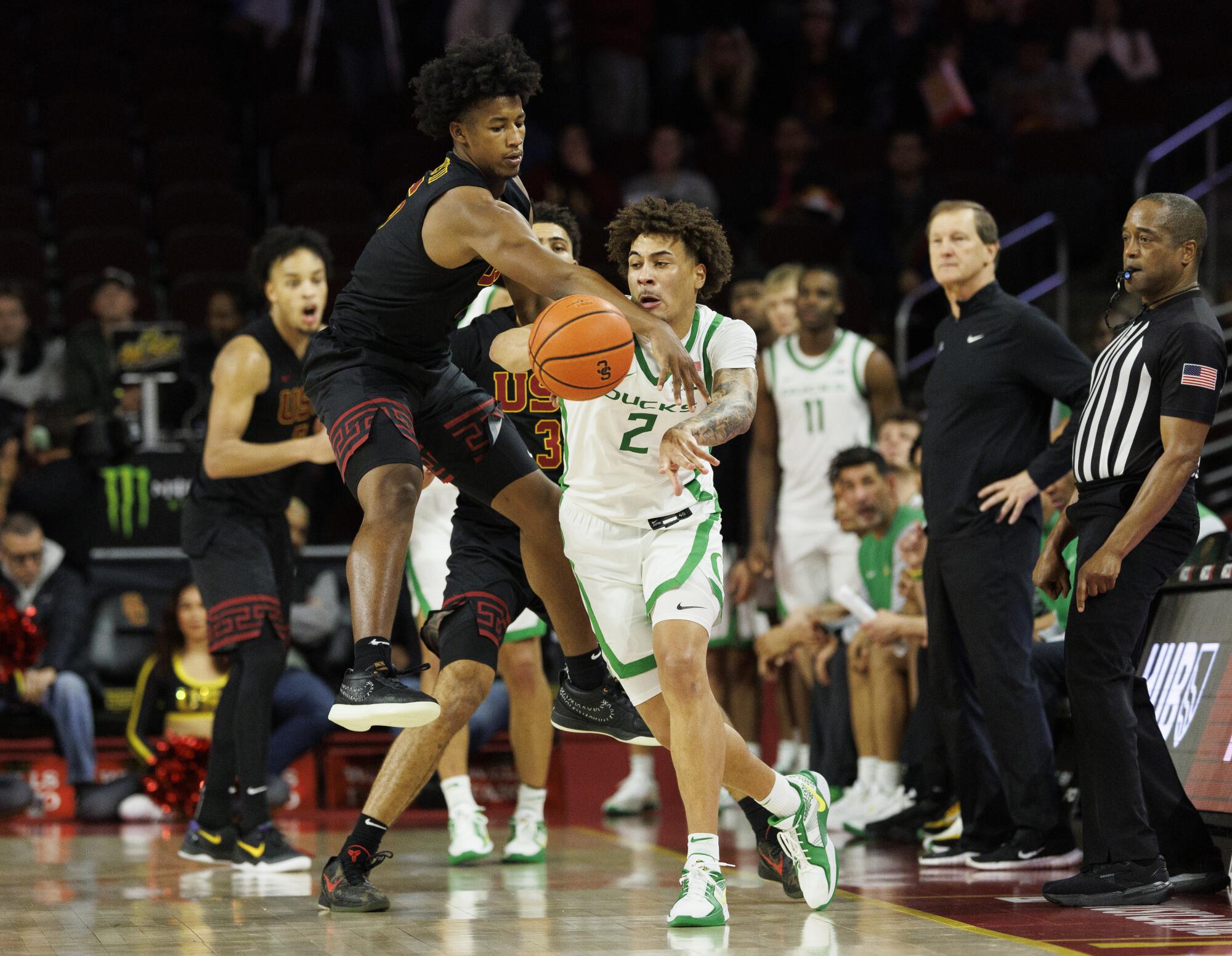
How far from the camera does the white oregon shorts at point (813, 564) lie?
786 centimetres

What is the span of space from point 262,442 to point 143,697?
2532mm

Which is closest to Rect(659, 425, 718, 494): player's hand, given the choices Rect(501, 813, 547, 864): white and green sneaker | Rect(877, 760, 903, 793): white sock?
Rect(501, 813, 547, 864): white and green sneaker

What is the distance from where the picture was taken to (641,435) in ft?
15.4

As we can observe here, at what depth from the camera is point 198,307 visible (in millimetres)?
11039

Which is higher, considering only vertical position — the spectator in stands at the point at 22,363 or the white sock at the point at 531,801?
the spectator in stands at the point at 22,363

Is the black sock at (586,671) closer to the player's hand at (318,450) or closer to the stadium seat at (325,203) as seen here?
the player's hand at (318,450)

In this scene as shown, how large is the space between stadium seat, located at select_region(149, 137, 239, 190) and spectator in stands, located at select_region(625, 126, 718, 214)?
3.21m

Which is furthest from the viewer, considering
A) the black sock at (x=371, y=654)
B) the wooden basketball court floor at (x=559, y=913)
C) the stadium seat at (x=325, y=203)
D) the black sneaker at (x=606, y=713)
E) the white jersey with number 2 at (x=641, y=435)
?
the stadium seat at (x=325, y=203)

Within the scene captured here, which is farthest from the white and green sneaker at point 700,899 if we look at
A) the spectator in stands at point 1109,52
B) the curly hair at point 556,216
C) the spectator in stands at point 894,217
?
the spectator in stands at point 1109,52

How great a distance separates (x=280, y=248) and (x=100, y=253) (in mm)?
5995

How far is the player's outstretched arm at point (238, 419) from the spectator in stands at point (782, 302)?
9.93 ft

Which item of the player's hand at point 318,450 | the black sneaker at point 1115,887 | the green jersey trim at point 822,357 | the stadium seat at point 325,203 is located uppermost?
the stadium seat at point 325,203

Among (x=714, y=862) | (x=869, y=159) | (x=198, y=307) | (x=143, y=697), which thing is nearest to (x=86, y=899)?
(x=714, y=862)

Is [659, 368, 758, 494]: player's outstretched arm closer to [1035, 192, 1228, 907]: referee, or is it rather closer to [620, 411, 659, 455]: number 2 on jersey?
[620, 411, 659, 455]: number 2 on jersey
